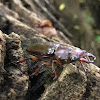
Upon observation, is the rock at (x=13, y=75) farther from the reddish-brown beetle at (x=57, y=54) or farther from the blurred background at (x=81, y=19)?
the blurred background at (x=81, y=19)

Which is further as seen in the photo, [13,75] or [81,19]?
[81,19]

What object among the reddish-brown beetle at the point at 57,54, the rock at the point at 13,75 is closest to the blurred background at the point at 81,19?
the reddish-brown beetle at the point at 57,54

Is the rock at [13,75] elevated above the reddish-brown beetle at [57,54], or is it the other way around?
the reddish-brown beetle at [57,54]

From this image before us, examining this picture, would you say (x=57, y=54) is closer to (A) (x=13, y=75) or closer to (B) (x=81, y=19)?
(A) (x=13, y=75)

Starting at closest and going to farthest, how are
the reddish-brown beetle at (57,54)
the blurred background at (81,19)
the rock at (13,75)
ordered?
the rock at (13,75), the reddish-brown beetle at (57,54), the blurred background at (81,19)

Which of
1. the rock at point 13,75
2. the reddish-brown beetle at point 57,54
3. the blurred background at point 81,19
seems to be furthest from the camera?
the blurred background at point 81,19

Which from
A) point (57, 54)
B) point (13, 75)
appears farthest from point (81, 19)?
point (13, 75)

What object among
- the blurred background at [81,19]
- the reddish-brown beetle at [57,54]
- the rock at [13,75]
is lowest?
the rock at [13,75]

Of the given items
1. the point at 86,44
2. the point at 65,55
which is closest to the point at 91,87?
Answer: the point at 65,55

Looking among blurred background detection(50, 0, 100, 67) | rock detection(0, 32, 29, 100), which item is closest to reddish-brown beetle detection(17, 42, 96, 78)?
rock detection(0, 32, 29, 100)

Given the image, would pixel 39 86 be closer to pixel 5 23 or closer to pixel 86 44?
pixel 5 23

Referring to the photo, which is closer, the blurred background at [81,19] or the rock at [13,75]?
the rock at [13,75]
